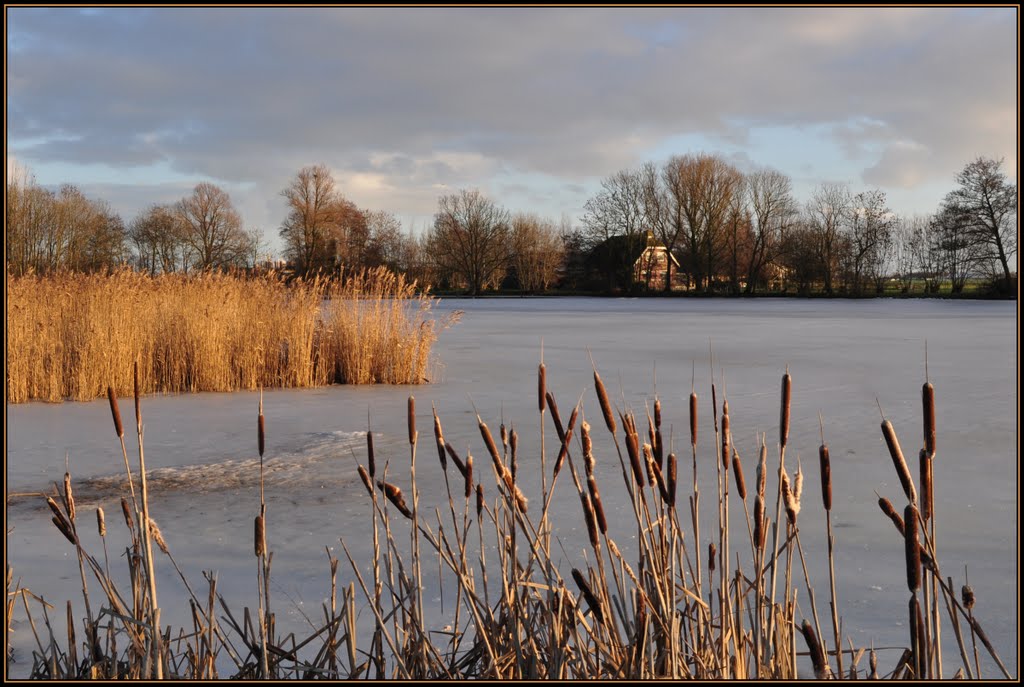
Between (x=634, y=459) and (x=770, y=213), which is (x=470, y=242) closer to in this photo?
(x=770, y=213)

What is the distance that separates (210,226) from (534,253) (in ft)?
65.9

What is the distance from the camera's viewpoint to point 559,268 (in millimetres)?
56938

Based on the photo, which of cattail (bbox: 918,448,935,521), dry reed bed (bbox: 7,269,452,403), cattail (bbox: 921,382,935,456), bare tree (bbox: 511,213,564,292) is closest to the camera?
cattail (bbox: 921,382,935,456)

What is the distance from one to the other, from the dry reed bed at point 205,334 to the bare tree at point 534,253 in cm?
4446

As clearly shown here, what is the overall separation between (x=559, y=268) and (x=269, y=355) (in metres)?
47.4

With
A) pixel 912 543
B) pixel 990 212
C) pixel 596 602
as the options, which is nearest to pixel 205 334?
pixel 596 602

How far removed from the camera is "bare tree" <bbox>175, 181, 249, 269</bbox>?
168ft

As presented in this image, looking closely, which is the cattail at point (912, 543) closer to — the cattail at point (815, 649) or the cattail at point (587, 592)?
the cattail at point (815, 649)

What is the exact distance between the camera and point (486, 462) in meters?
5.72

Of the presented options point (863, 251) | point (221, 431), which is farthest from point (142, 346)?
point (863, 251)

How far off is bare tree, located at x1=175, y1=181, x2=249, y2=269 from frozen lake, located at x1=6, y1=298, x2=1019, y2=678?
42.3 meters

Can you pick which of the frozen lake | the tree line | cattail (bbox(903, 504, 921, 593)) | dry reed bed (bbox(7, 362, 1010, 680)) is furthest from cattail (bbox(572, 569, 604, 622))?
the tree line

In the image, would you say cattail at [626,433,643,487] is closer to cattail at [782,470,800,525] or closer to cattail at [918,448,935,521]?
cattail at [782,470,800,525]

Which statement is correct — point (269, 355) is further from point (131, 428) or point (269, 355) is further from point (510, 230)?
point (510, 230)
